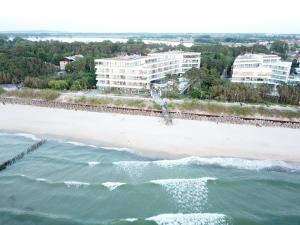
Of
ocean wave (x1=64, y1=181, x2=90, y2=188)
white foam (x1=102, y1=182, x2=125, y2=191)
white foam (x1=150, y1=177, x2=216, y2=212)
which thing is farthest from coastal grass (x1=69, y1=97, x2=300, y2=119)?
ocean wave (x1=64, y1=181, x2=90, y2=188)

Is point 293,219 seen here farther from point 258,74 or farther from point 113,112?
point 258,74

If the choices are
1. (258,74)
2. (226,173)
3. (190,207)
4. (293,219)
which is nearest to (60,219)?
(190,207)

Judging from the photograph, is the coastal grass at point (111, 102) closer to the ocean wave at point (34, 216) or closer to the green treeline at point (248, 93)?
the green treeline at point (248, 93)

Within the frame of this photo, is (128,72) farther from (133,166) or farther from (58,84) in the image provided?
(133,166)

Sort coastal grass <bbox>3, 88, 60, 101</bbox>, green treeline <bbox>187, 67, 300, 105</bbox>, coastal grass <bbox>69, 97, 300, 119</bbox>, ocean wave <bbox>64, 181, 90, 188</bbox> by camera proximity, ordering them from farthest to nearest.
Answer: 1. coastal grass <bbox>3, 88, 60, 101</bbox>
2. green treeline <bbox>187, 67, 300, 105</bbox>
3. coastal grass <bbox>69, 97, 300, 119</bbox>
4. ocean wave <bbox>64, 181, 90, 188</bbox>

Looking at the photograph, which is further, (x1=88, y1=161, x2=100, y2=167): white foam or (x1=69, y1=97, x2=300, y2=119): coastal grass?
(x1=69, y1=97, x2=300, y2=119): coastal grass

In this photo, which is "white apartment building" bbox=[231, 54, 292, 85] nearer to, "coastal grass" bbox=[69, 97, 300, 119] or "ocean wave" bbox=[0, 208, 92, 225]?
"coastal grass" bbox=[69, 97, 300, 119]

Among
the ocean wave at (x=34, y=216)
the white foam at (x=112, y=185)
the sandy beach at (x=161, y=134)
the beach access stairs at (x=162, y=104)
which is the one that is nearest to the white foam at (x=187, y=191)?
the white foam at (x=112, y=185)
